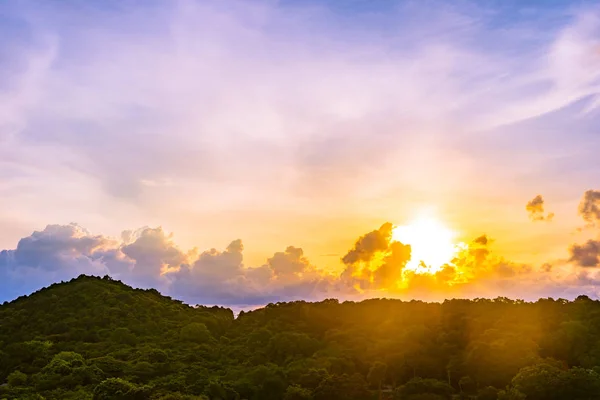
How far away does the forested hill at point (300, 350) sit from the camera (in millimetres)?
74375

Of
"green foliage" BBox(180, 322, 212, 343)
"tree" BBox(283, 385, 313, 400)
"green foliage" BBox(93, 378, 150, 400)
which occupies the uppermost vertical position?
"green foliage" BBox(180, 322, 212, 343)

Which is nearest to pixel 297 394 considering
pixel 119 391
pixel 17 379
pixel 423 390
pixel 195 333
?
pixel 423 390

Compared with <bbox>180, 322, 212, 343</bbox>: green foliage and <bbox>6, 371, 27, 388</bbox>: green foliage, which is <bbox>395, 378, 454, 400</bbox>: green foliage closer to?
<bbox>180, 322, 212, 343</bbox>: green foliage

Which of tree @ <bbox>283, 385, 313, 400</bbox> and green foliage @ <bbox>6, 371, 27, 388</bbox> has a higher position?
green foliage @ <bbox>6, 371, 27, 388</bbox>

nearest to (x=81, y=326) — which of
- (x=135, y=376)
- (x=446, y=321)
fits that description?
(x=135, y=376)

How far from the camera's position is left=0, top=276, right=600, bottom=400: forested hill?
244ft

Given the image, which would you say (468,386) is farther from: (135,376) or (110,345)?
(110,345)

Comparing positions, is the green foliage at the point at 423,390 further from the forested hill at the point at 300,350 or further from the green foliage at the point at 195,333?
the green foliage at the point at 195,333

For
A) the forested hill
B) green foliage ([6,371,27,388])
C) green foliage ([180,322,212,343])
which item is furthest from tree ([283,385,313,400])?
green foliage ([6,371,27,388])

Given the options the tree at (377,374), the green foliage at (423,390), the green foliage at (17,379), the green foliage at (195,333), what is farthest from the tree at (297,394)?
the green foliage at (17,379)

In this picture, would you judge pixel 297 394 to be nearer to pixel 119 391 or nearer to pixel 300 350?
pixel 300 350

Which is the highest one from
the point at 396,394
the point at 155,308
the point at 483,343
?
the point at 155,308

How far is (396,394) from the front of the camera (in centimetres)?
7538

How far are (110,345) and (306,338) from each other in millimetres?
32224
